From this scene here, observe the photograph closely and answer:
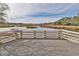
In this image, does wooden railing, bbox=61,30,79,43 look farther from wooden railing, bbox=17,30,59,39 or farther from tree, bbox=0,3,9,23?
tree, bbox=0,3,9,23

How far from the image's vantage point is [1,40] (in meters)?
3.42

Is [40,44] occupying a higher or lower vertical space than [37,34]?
lower

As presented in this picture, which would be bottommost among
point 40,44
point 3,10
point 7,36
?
point 40,44

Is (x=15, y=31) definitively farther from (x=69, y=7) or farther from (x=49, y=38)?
(x=69, y=7)

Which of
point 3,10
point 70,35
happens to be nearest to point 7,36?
point 3,10

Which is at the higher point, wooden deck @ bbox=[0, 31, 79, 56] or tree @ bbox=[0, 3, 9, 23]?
tree @ bbox=[0, 3, 9, 23]

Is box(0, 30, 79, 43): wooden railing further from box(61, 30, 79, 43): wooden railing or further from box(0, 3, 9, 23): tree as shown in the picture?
box(0, 3, 9, 23): tree

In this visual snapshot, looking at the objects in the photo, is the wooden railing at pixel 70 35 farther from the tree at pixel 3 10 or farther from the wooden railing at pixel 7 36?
the tree at pixel 3 10

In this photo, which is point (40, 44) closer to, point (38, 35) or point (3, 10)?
point (38, 35)

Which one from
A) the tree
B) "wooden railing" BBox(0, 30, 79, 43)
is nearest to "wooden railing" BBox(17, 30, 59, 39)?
"wooden railing" BBox(0, 30, 79, 43)


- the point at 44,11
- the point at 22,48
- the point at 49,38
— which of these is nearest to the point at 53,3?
the point at 44,11

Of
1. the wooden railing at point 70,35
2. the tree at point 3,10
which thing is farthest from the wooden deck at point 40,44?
the tree at point 3,10

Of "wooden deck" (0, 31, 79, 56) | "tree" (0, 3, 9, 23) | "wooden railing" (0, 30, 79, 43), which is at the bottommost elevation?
"wooden deck" (0, 31, 79, 56)

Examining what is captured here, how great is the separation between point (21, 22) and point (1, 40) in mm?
328
